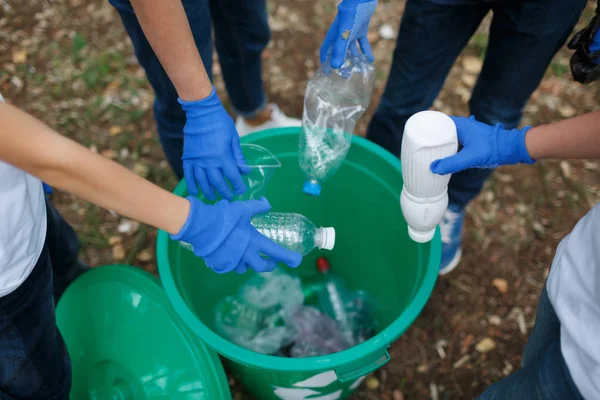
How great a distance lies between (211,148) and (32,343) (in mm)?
588

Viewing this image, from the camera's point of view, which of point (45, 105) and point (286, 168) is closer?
point (286, 168)

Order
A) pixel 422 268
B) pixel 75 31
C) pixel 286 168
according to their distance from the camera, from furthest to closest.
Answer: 1. pixel 75 31
2. pixel 286 168
3. pixel 422 268

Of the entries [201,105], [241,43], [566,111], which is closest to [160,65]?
[201,105]

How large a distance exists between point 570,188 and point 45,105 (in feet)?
7.57

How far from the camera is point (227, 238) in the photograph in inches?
39.0

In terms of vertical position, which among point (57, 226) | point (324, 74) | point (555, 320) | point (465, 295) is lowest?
point (465, 295)

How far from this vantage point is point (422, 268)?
1.19 meters

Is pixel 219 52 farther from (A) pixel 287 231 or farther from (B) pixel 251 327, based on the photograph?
(B) pixel 251 327

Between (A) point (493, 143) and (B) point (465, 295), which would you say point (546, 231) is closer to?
(B) point (465, 295)

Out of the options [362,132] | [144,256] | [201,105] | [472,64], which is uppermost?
[201,105]

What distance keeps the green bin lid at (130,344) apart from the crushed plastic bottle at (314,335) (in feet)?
1.06

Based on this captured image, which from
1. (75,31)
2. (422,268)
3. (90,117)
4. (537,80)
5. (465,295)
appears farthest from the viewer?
(75,31)

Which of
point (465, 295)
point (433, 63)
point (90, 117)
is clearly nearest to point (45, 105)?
point (90, 117)

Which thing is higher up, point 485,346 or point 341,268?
point 341,268
